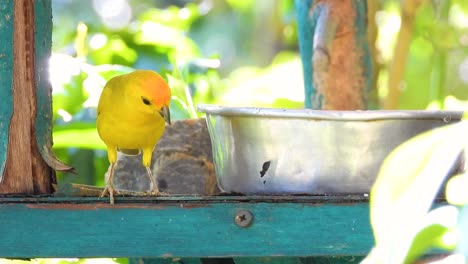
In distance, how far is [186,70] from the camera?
3.72 m

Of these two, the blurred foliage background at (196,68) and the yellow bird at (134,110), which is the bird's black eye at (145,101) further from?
the blurred foliage background at (196,68)

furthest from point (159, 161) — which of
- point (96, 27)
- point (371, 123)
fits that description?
point (96, 27)

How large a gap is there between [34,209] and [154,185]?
2.66 ft

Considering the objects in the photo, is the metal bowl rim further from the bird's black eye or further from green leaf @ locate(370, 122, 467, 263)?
green leaf @ locate(370, 122, 467, 263)

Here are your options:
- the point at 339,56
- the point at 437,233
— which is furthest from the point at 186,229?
the point at 339,56

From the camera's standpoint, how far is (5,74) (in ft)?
6.84

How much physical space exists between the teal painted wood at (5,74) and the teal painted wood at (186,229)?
331 mm

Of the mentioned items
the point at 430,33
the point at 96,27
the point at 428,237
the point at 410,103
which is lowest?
the point at 428,237

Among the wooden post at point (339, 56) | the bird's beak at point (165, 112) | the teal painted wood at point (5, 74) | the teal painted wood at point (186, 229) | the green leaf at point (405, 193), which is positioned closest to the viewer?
the green leaf at point (405, 193)

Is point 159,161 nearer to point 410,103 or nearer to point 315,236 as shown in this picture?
point 315,236

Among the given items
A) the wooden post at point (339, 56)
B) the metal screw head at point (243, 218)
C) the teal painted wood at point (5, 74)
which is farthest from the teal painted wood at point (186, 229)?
the wooden post at point (339, 56)

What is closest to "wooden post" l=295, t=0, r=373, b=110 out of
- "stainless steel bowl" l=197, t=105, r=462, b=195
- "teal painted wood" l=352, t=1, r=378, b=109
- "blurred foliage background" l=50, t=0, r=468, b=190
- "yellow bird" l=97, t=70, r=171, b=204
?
"teal painted wood" l=352, t=1, r=378, b=109

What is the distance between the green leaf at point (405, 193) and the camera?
507 millimetres

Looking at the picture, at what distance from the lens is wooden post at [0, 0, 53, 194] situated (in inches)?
81.7
